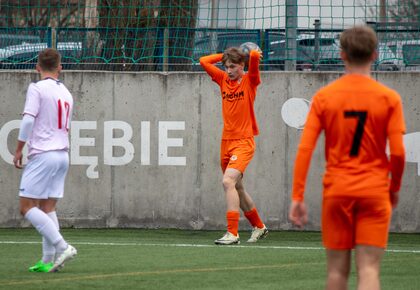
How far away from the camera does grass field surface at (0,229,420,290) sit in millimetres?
8555

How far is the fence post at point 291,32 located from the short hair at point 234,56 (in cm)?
249

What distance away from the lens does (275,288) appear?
835 cm

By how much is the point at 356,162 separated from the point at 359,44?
638 mm

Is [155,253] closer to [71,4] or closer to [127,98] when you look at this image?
[127,98]

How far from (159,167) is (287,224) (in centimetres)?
180

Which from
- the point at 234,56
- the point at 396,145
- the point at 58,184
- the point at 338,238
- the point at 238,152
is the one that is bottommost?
the point at 338,238

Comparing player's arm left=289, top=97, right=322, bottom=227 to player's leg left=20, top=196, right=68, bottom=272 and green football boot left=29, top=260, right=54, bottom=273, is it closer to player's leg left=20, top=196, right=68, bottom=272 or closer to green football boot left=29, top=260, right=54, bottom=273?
player's leg left=20, top=196, right=68, bottom=272

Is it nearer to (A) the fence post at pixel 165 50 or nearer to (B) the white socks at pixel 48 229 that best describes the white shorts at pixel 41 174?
(B) the white socks at pixel 48 229

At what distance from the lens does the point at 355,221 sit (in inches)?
233

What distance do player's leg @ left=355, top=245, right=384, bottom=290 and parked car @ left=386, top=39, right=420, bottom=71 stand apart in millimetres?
8221

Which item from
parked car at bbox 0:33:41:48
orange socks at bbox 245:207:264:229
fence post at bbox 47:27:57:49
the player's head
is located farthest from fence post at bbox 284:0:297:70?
parked car at bbox 0:33:41:48

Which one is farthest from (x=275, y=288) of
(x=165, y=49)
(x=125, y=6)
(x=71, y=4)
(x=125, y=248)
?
(x=71, y=4)

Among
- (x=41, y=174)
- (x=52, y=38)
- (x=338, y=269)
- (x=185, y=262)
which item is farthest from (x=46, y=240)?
(x=52, y=38)

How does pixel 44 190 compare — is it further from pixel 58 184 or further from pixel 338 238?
pixel 338 238
